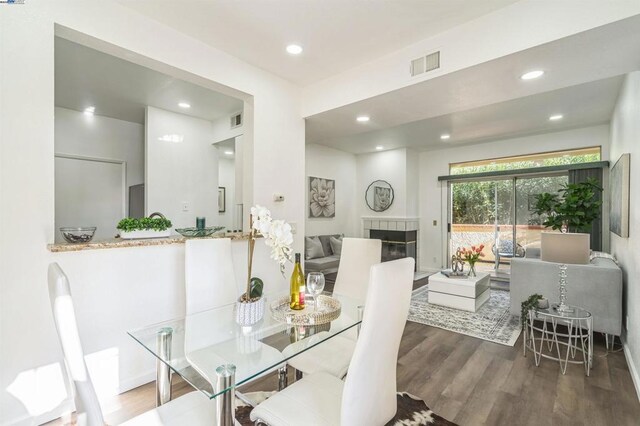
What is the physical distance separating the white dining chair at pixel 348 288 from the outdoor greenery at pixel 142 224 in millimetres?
1545

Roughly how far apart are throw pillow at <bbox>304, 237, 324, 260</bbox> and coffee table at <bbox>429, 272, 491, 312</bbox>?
7.57 feet

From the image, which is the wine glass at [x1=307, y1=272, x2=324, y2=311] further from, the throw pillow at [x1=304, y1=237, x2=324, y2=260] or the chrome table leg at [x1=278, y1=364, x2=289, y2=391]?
the throw pillow at [x1=304, y1=237, x2=324, y2=260]

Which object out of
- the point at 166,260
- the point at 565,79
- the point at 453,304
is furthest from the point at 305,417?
the point at 453,304

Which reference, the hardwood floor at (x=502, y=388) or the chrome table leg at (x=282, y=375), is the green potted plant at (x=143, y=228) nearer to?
the hardwood floor at (x=502, y=388)

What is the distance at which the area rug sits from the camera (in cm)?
329

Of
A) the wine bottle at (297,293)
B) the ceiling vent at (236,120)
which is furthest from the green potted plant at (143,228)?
the ceiling vent at (236,120)

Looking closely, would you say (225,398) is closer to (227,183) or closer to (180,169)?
(180,169)

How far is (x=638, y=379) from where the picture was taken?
2260 mm

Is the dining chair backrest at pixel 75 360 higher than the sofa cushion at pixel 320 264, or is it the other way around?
the dining chair backrest at pixel 75 360

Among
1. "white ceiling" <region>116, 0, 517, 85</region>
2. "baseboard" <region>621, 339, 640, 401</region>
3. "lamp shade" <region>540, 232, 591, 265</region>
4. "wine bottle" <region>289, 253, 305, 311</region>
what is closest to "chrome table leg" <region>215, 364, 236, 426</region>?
"wine bottle" <region>289, 253, 305, 311</region>

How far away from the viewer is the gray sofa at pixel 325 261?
18.1 feet

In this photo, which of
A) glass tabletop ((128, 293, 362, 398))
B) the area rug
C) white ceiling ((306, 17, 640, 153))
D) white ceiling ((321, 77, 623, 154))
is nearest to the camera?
glass tabletop ((128, 293, 362, 398))

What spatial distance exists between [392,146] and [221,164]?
12.2 ft

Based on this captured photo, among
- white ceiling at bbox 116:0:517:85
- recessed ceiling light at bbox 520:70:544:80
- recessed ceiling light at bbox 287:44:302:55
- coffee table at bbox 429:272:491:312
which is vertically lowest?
coffee table at bbox 429:272:491:312
